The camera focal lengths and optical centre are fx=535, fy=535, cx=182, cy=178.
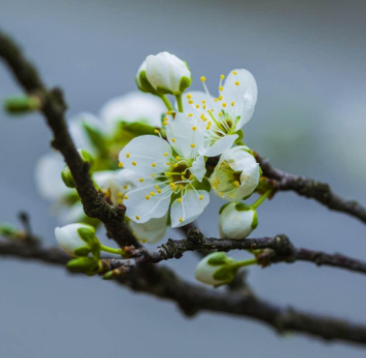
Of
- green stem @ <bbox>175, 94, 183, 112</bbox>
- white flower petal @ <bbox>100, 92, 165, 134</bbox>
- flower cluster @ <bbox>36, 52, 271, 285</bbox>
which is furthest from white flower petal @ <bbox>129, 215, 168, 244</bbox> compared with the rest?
white flower petal @ <bbox>100, 92, 165, 134</bbox>

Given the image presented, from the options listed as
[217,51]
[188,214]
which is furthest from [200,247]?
[217,51]

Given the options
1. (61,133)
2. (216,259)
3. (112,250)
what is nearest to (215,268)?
(216,259)

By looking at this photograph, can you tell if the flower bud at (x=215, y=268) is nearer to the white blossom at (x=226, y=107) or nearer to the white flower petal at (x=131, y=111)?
the white blossom at (x=226, y=107)

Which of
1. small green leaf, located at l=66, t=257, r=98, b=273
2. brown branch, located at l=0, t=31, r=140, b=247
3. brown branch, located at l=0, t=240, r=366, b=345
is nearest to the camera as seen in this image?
brown branch, located at l=0, t=31, r=140, b=247

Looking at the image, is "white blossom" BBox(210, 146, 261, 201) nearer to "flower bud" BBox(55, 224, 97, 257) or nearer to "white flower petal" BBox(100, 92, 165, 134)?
"flower bud" BBox(55, 224, 97, 257)

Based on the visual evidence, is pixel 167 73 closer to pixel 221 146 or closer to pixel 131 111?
pixel 221 146

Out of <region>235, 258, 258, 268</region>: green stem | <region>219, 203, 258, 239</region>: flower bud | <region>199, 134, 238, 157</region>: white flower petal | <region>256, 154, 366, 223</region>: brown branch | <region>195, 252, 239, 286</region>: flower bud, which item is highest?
<region>256, 154, 366, 223</region>: brown branch

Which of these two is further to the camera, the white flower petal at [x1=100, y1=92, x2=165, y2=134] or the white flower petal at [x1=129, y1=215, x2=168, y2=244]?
the white flower petal at [x1=100, y1=92, x2=165, y2=134]
